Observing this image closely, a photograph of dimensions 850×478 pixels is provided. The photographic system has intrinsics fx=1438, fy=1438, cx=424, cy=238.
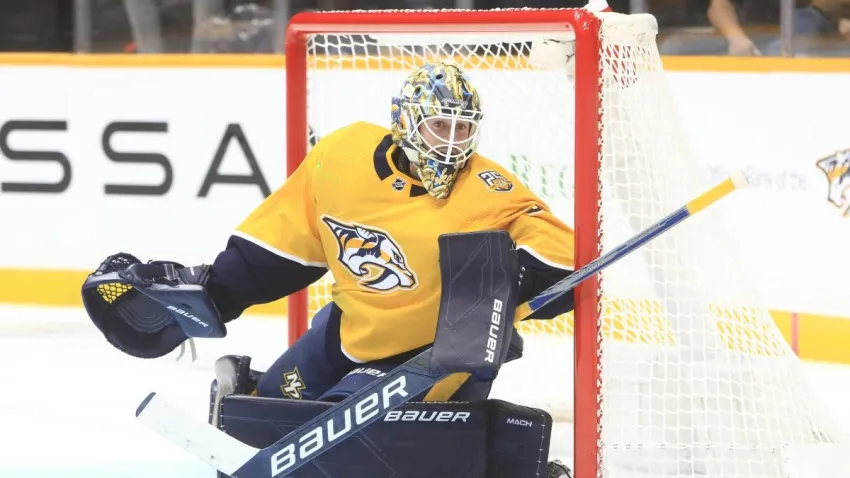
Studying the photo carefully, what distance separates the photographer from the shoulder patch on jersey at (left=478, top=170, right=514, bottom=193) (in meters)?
2.48

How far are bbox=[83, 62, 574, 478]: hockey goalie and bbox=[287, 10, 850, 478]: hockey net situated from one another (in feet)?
0.38

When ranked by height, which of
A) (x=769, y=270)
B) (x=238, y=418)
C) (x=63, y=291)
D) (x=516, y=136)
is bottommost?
(x=63, y=291)

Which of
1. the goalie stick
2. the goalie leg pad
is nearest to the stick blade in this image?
the goalie stick

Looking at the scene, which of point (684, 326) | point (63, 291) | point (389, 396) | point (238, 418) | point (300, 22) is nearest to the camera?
point (389, 396)

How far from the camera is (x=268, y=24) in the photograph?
520cm

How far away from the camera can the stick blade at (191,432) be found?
2492mm

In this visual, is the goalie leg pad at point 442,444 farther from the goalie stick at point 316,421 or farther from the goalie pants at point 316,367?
the goalie pants at point 316,367

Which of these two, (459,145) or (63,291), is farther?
(63,291)

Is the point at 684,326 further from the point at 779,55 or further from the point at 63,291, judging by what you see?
the point at 63,291

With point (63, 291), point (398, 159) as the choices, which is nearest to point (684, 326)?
point (398, 159)

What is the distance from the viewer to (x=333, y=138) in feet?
8.69

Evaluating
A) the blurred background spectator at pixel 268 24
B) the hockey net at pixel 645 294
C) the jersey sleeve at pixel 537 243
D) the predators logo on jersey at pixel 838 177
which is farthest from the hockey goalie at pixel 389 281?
the blurred background spectator at pixel 268 24

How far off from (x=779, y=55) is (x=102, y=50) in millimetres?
2511

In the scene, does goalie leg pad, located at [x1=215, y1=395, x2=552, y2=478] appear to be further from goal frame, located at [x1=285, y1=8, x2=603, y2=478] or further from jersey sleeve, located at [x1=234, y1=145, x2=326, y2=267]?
jersey sleeve, located at [x1=234, y1=145, x2=326, y2=267]
